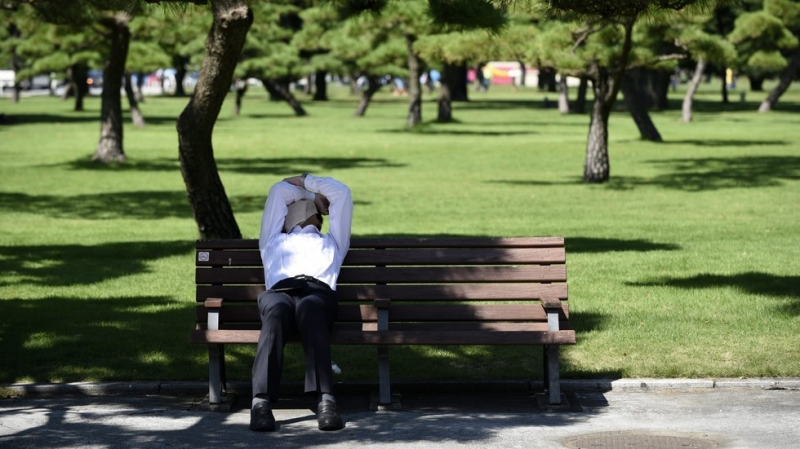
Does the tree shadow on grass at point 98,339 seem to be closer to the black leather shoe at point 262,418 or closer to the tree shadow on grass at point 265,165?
the black leather shoe at point 262,418

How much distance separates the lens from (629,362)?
7742 millimetres

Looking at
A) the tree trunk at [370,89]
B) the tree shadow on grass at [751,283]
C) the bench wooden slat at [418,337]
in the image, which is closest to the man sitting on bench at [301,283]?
the bench wooden slat at [418,337]

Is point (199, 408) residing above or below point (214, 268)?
below

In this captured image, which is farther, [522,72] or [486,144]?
[522,72]

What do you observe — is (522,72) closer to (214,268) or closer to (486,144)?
(486,144)

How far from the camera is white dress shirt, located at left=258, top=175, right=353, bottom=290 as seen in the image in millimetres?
7078

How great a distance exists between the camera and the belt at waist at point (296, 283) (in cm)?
696

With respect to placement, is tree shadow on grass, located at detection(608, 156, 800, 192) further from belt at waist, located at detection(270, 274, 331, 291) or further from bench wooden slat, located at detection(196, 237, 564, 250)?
belt at waist, located at detection(270, 274, 331, 291)

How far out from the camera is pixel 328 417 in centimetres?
629

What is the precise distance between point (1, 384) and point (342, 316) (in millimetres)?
2026

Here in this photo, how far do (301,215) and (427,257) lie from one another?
78 centimetres

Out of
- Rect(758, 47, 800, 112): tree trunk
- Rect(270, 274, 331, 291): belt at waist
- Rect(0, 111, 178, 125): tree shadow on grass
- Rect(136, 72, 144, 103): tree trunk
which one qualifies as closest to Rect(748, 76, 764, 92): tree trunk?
Rect(758, 47, 800, 112): tree trunk

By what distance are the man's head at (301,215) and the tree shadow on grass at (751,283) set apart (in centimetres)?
423

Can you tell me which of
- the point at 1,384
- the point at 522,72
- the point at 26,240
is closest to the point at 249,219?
the point at 26,240
